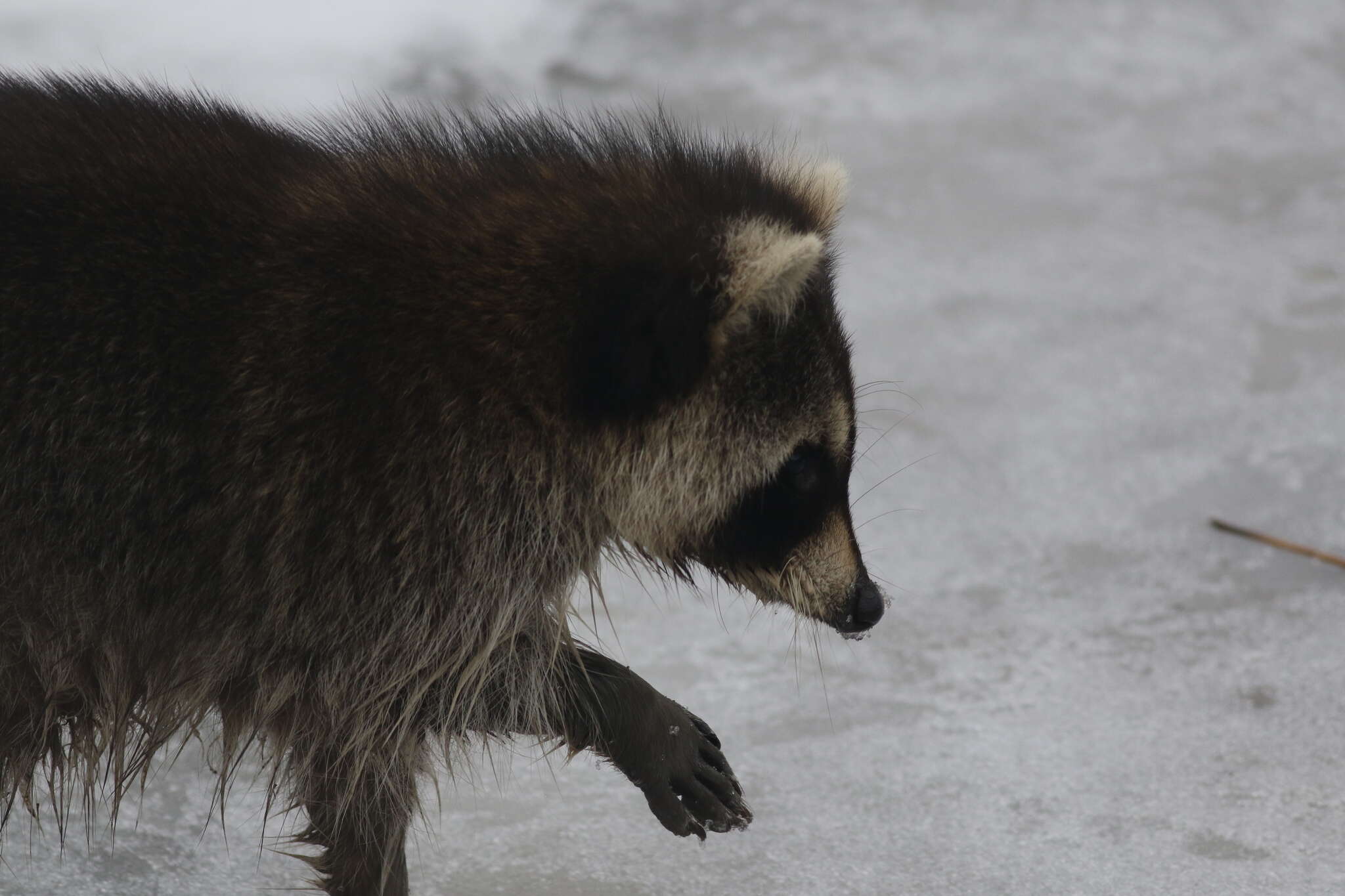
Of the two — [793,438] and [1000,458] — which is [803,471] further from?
[1000,458]

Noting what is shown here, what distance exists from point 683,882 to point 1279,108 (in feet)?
16.7

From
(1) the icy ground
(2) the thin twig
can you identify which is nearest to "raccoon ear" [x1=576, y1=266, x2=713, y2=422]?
(1) the icy ground

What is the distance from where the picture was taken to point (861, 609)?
283 cm

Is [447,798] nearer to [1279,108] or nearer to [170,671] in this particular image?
[170,671]

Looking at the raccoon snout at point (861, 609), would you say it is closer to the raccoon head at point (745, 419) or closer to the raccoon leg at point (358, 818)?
the raccoon head at point (745, 419)

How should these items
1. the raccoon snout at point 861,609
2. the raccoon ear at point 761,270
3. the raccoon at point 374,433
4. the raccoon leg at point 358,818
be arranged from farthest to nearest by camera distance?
the raccoon snout at point 861,609, the raccoon leg at point 358,818, the raccoon ear at point 761,270, the raccoon at point 374,433

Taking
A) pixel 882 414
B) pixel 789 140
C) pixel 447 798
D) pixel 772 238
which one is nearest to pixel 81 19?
pixel 789 140

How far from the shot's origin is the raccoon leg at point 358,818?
2686 mm

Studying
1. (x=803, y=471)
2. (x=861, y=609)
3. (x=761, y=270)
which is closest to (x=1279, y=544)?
(x=861, y=609)

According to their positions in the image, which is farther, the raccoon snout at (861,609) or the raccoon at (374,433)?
the raccoon snout at (861,609)

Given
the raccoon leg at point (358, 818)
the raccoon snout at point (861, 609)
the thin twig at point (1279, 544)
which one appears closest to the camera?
the raccoon leg at point (358, 818)

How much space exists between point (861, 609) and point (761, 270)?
681 millimetres

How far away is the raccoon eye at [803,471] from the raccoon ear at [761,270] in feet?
0.81

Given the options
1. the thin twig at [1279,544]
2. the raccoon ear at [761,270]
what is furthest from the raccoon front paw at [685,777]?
the thin twig at [1279,544]
